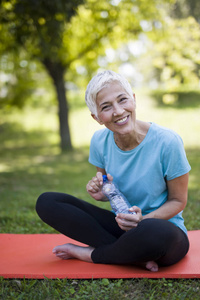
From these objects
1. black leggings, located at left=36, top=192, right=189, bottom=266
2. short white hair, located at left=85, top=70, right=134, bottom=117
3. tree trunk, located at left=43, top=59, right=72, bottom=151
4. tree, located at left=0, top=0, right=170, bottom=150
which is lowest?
black leggings, located at left=36, top=192, right=189, bottom=266

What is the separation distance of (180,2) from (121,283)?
67.1 ft

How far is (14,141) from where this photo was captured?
15547 mm

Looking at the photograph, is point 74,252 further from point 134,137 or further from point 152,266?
point 134,137

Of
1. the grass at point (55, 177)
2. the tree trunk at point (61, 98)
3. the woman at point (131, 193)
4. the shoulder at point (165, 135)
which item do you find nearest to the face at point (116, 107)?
the woman at point (131, 193)

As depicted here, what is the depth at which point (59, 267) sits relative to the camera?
2.52 m

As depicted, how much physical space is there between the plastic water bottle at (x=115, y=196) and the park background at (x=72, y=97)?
45 cm

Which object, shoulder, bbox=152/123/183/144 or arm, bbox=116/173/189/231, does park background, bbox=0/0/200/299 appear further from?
shoulder, bbox=152/123/183/144

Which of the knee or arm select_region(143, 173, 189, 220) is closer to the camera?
arm select_region(143, 173, 189, 220)

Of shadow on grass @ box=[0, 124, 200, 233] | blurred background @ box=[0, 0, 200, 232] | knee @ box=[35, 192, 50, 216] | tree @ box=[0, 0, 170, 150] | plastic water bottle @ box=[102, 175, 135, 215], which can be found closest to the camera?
plastic water bottle @ box=[102, 175, 135, 215]

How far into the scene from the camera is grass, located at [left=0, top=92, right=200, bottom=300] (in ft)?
7.15

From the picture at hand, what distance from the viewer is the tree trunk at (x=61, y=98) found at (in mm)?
11278

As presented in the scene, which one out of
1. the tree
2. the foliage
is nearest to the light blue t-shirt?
the tree

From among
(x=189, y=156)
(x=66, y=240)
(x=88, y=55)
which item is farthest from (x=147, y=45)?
(x=66, y=240)

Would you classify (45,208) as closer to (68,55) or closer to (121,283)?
(121,283)
